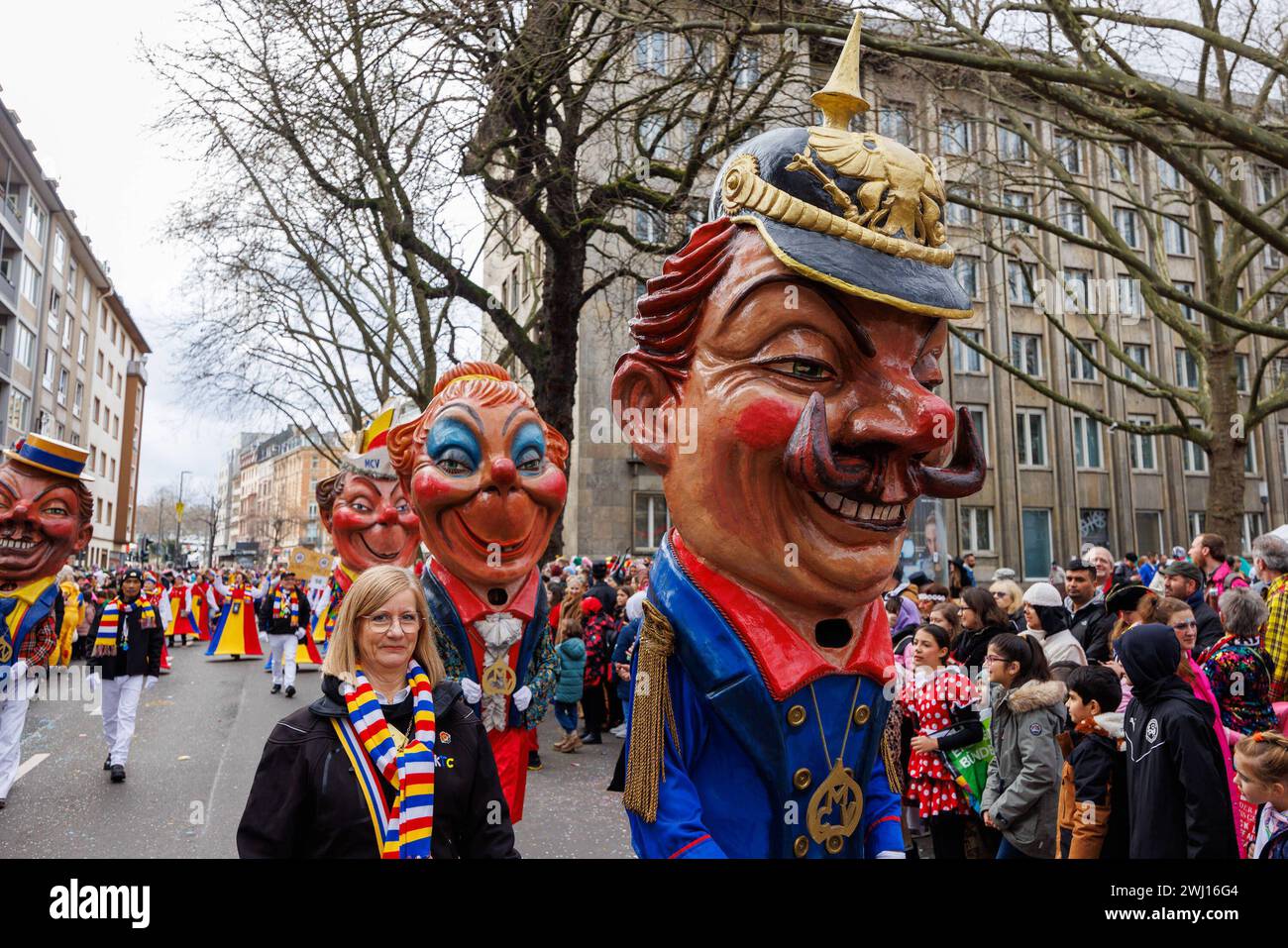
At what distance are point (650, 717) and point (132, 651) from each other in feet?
22.7

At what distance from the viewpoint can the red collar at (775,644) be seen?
233 centimetres

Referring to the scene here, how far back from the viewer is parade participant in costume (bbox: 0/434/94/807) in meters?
6.08

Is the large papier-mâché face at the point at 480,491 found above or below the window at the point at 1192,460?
below

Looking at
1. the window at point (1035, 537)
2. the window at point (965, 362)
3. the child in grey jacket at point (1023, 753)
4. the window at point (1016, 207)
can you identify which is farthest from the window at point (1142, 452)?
the child in grey jacket at point (1023, 753)

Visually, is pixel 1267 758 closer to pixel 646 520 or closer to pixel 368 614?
pixel 368 614

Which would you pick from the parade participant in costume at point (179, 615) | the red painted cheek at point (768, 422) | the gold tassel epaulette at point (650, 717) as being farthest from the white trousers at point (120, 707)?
the parade participant in costume at point (179, 615)

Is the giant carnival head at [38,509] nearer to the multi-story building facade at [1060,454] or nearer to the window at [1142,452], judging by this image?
the multi-story building facade at [1060,454]

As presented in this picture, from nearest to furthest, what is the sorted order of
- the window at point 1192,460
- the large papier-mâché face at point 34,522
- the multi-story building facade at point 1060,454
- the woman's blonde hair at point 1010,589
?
the large papier-mâché face at point 34,522 → the woman's blonde hair at point 1010,589 → the multi-story building facade at point 1060,454 → the window at point 1192,460

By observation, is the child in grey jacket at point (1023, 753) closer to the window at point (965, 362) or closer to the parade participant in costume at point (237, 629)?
the parade participant in costume at point (237, 629)

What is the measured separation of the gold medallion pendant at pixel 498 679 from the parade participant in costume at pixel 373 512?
9.61 ft

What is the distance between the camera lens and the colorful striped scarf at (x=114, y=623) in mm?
7547

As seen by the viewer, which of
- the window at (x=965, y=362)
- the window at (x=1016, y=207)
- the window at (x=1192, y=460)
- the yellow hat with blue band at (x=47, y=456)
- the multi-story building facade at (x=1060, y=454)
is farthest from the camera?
the window at (x=1192, y=460)

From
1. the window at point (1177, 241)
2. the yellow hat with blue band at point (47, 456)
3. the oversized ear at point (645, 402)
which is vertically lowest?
the oversized ear at point (645, 402)

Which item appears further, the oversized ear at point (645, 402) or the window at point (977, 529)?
the window at point (977, 529)
